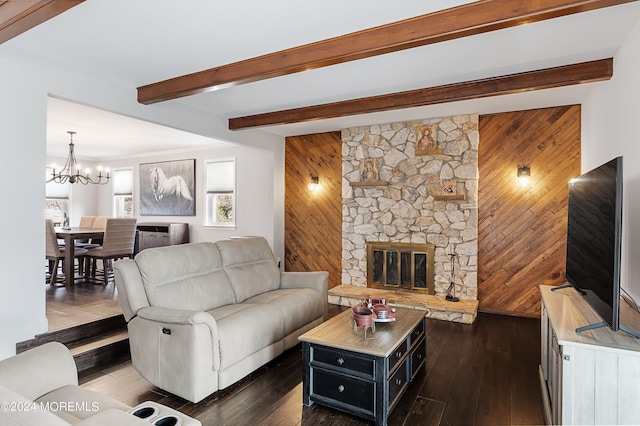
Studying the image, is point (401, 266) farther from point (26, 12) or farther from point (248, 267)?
point (26, 12)

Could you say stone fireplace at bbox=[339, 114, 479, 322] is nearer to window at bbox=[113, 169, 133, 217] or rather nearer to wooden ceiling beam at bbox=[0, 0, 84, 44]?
wooden ceiling beam at bbox=[0, 0, 84, 44]

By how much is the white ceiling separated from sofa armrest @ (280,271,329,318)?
2081 millimetres

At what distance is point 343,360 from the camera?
7.81 feet

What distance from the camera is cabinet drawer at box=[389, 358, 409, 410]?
92.6 inches

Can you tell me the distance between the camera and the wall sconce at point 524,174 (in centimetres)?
450

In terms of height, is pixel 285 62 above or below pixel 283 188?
above

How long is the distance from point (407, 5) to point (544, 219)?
3497mm

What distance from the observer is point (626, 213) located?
103 inches

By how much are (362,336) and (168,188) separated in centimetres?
634

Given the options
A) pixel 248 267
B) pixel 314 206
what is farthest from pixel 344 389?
pixel 314 206

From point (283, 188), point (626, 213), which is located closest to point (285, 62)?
point (626, 213)

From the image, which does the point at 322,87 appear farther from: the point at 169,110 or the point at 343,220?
the point at 343,220

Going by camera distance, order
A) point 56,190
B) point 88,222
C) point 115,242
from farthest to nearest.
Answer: point 56,190, point 88,222, point 115,242

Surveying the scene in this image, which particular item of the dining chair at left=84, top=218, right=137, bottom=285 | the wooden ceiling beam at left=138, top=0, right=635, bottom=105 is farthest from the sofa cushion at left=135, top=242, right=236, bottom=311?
the dining chair at left=84, top=218, right=137, bottom=285
